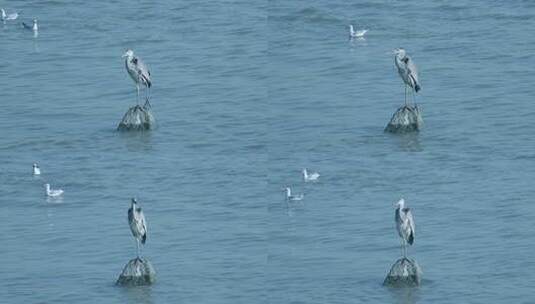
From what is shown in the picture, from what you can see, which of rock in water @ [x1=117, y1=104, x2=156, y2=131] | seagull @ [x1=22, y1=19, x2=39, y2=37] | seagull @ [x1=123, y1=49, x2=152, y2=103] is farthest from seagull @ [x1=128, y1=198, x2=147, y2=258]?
seagull @ [x1=22, y1=19, x2=39, y2=37]

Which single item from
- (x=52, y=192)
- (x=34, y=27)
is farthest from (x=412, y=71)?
(x=34, y=27)

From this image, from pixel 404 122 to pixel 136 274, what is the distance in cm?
1179

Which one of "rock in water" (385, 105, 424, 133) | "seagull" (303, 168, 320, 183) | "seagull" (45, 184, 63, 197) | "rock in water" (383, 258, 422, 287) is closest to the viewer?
"rock in water" (383, 258, 422, 287)

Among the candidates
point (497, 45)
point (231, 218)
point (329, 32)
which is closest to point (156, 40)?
point (329, 32)

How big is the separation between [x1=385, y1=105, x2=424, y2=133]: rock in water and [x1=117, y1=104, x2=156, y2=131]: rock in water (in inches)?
210

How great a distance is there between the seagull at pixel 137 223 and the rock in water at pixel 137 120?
32.9 feet

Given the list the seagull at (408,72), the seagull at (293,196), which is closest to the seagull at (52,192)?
the seagull at (293,196)

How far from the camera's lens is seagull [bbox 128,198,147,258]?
50188 mm

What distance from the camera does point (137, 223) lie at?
50.2 m

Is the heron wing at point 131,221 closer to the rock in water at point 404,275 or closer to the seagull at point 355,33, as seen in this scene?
the rock in water at point 404,275

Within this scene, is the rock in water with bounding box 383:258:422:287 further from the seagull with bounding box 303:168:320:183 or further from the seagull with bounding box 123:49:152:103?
the seagull with bounding box 123:49:152:103

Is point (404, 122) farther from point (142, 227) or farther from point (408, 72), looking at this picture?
point (142, 227)

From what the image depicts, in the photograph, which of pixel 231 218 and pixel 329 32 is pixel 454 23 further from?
pixel 231 218

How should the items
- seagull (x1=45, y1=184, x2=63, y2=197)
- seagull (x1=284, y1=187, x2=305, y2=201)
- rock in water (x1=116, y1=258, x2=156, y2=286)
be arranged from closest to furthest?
rock in water (x1=116, y1=258, x2=156, y2=286)
seagull (x1=284, y1=187, x2=305, y2=201)
seagull (x1=45, y1=184, x2=63, y2=197)
